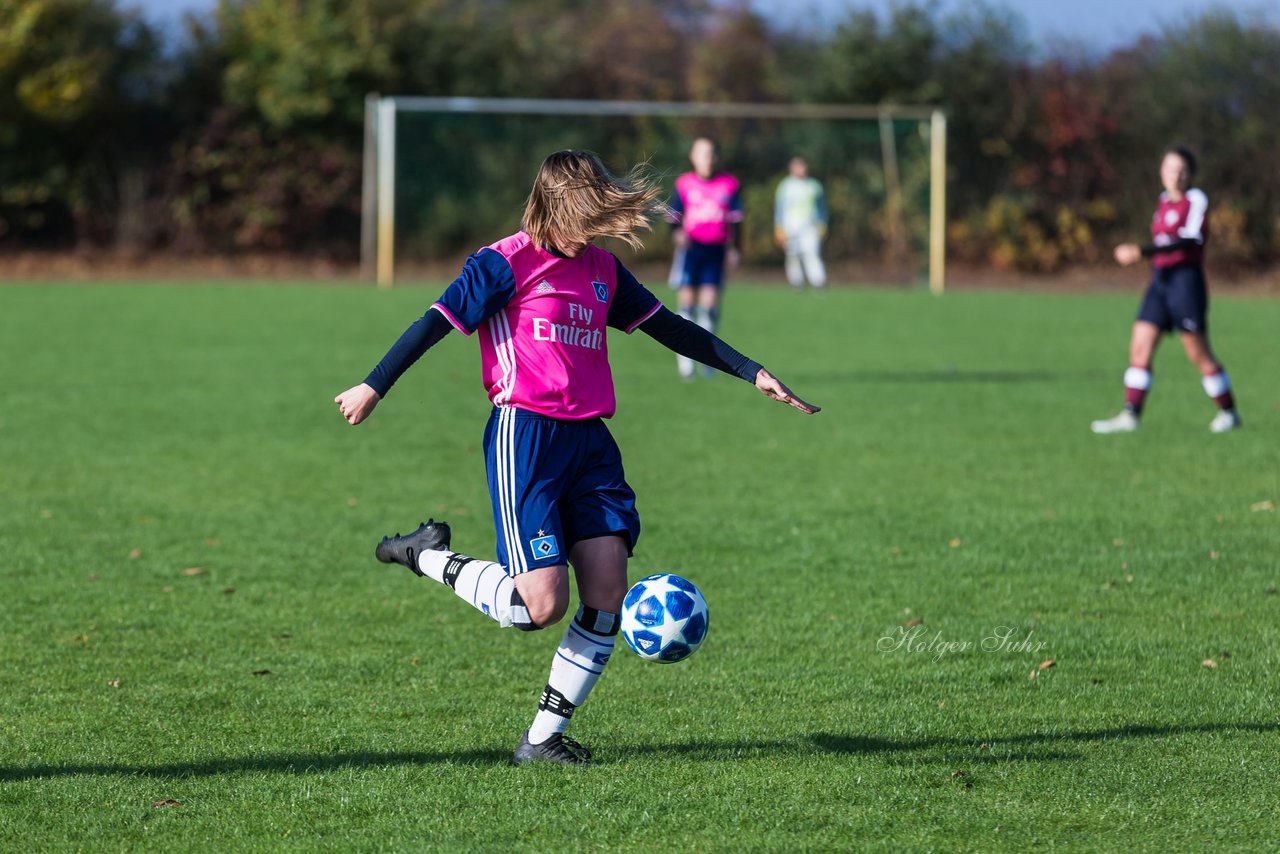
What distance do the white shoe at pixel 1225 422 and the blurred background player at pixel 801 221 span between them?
50.6 feet

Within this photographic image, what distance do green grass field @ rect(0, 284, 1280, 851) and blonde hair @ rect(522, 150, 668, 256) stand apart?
154cm

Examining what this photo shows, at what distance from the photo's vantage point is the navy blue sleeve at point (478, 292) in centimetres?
458

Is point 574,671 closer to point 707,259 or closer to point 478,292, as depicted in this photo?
point 478,292

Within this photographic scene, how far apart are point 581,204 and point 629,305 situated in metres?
0.48

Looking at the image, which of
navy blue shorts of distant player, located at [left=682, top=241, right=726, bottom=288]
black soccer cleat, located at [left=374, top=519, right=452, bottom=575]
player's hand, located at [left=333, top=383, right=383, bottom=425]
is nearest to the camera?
player's hand, located at [left=333, top=383, right=383, bottom=425]

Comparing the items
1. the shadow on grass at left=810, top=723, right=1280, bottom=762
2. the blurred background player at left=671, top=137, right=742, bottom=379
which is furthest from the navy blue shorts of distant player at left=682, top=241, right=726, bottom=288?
the shadow on grass at left=810, top=723, right=1280, bottom=762

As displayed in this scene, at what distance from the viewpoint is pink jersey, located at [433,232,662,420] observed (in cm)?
462

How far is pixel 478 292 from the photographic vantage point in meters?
4.60

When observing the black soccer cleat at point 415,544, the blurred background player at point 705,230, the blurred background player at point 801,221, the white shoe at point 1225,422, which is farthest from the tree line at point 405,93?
the black soccer cleat at point 415,544

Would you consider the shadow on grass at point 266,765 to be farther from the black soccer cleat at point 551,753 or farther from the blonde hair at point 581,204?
the blonde hair at point 581,204

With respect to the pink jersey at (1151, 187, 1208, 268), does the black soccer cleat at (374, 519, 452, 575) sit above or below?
below

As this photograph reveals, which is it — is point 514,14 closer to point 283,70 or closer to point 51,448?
point 283,70

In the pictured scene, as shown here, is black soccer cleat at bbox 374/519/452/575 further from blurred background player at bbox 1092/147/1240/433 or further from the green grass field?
blurred background player at bbox 1092/147/1240/433

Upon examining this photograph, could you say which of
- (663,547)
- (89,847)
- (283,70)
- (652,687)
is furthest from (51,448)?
(283,70)
